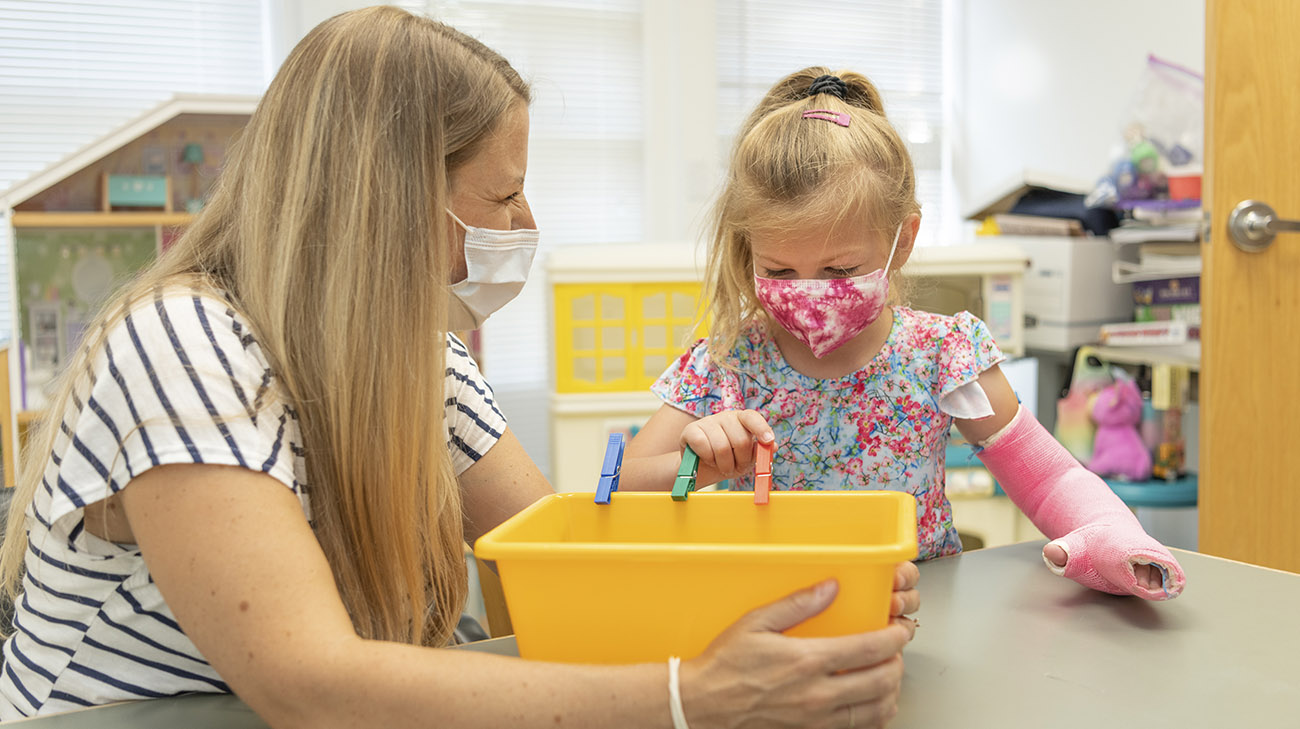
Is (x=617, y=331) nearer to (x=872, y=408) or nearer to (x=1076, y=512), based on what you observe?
(x=872, y=408)

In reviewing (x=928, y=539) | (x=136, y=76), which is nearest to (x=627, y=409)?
(x=928, y=539)

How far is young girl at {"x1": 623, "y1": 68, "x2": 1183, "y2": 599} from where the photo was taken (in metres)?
1.06

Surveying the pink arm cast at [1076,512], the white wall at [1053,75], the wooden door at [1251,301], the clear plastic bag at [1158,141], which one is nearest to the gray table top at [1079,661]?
the pink arm cast at [1076,512]

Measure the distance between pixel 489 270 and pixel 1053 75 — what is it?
2.71 metres

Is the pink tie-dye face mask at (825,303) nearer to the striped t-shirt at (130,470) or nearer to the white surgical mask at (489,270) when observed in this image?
the white surgical mask at (489,270)

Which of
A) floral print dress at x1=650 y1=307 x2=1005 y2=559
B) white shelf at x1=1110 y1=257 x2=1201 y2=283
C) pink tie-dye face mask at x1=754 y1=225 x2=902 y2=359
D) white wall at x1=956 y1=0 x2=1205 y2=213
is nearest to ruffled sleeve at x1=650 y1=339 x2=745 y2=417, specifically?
floral print dress at x1=650 y1=307 x2=1005 y2=559

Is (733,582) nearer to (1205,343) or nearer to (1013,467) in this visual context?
(1013,467)

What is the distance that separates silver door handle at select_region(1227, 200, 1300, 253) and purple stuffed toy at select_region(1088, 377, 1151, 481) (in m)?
0.56

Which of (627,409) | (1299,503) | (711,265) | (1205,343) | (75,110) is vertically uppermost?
(75,110)

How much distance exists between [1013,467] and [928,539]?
4.9 inches

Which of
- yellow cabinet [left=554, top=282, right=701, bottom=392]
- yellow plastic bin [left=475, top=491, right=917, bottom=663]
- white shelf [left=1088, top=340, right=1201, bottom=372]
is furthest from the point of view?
white shelf [left=1088, top=340, right=1201, bottom=372]

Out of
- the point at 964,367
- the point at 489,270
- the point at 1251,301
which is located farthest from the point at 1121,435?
the point at 489,270

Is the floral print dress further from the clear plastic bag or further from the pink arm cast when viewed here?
the clear plastic bag

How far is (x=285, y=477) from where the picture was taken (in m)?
0.67
